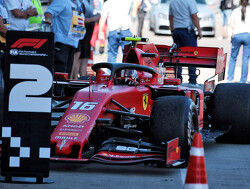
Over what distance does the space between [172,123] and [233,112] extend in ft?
6.28

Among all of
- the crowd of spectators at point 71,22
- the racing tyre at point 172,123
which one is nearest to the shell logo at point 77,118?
the racing tyre at point 172,123

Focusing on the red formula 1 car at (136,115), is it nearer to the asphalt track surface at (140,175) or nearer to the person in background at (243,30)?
the asphalt track surface at (140,175)

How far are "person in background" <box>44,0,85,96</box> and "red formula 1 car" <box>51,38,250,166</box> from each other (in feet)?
6.38

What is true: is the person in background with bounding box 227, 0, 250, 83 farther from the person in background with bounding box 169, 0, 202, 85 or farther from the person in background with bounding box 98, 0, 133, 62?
the person in background with bounding box 98, 0, 133, 62

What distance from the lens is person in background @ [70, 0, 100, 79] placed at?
12419mm

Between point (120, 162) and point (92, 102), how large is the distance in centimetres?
98

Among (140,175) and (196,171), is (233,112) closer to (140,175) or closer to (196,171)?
(140,175)

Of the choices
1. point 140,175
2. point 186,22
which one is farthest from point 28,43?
point 186,22

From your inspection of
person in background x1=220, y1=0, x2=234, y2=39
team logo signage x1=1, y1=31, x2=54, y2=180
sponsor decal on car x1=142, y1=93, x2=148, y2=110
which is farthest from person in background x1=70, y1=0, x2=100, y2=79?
person in background x1=220, y1=0, x2=234, y2=39

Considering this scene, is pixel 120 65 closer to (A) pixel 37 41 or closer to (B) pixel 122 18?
(A) pixel 37 41

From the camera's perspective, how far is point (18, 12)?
943 centimetres

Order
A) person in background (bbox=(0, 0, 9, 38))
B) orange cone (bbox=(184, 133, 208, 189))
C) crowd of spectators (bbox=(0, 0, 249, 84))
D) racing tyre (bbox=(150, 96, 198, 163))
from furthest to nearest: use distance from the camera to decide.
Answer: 1. crowd of spectators (bbox=(0, 0, 249, 84))
2. person in background (bbox=(0, 0, 9, 38))
3. racing tyre (bbox=(150, 96, 198, 163))
4. orange cone (bbox=(184, 133, 208, 189))

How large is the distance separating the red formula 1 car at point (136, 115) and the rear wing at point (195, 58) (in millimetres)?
576

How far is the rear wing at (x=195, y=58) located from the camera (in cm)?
972
